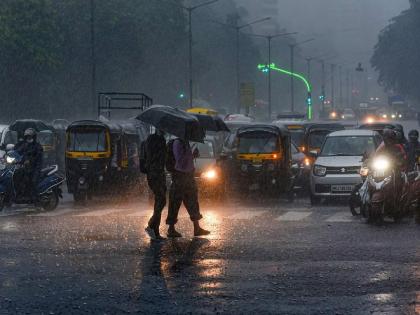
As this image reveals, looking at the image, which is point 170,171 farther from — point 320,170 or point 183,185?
point 320,170

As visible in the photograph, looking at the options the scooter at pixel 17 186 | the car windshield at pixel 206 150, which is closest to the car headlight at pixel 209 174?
the car windshield at pixel 206 150

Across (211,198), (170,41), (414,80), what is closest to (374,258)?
(211,198)

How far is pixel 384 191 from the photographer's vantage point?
64.1 feet

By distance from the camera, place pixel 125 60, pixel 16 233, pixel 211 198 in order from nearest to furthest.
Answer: pixel 16 233 → pixel 211 198 → pixel 125 60

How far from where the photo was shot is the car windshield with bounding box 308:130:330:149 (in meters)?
33.5

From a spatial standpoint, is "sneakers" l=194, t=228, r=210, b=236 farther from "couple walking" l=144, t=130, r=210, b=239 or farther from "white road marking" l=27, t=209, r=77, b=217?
"white road marking" l=27, t=209, r=77, b=217

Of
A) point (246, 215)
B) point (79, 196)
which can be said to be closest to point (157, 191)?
point (246, 215)

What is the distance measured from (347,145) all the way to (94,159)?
595 centimetres

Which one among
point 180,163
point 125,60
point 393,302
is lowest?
point 393,302

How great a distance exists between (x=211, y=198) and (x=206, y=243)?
35.9 ft

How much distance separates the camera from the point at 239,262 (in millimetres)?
13805

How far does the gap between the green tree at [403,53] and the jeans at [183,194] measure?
374ft

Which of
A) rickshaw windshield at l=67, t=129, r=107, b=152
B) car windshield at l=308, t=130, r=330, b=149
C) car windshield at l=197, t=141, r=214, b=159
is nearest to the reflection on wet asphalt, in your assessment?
rickshaw windshield at l=67, t=129, r=107, b=152

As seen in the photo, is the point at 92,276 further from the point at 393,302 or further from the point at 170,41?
the point at 170,41
